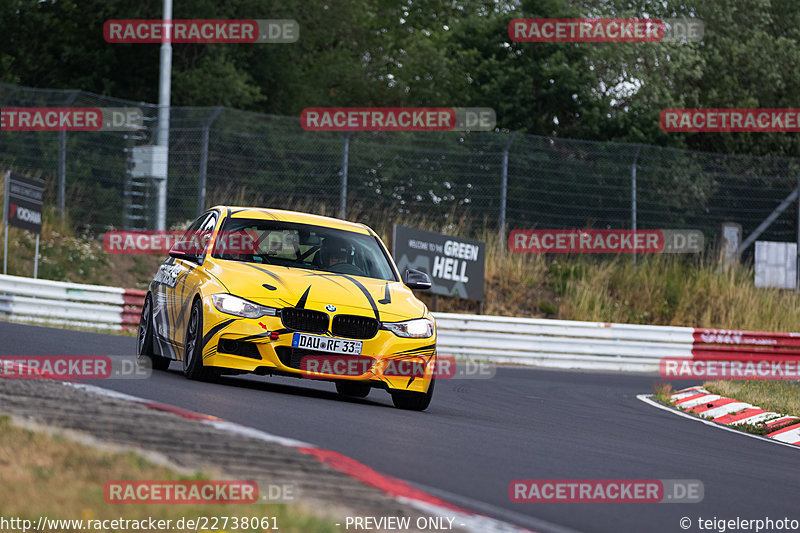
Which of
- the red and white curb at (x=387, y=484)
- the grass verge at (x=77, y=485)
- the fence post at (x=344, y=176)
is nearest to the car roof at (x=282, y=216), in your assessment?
the red and white curb at (x=387, y=484)

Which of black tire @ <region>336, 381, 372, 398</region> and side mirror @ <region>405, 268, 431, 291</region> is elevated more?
side mirror @ <region>405, 268, 431, 291</region>

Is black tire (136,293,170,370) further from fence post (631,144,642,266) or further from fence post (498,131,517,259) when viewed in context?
fence post (631,144,642,266)

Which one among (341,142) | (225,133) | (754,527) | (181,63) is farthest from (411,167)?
(754,527)

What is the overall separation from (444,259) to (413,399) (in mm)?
13528

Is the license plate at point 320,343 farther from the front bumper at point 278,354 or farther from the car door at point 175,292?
the car door at point 175,292

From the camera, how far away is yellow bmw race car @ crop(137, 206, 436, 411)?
10133 millimetres

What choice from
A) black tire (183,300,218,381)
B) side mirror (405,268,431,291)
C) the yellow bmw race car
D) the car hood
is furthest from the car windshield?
black tire (183,300,218,381)

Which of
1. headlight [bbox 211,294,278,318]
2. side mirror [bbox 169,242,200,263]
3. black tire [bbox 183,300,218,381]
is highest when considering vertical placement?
side mirror [bbox 169,242,200,263]

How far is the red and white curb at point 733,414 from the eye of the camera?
11961mm

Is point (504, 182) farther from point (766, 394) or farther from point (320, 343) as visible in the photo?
point (320, 343)

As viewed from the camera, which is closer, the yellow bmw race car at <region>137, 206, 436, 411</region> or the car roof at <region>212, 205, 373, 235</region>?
the yellow bmw race car at <region>137, 206, 436, 411</region>

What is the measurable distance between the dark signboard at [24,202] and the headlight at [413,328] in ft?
43.0

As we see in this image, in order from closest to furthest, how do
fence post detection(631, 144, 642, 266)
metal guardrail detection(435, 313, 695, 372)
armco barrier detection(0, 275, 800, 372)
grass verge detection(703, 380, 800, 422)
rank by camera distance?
grass verge detection(703, 380, 800, 422)
armco barrier detection(0, 275, 800, 372)
metal guardrail detection(435, 313, 695, 372)
fence post detection(631, 144, 642, 266)

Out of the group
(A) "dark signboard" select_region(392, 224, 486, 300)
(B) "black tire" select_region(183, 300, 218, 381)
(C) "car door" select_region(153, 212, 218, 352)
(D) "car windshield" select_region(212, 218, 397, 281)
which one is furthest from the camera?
(A) "dark signboard" select_region(392, 224, 486, 300)
